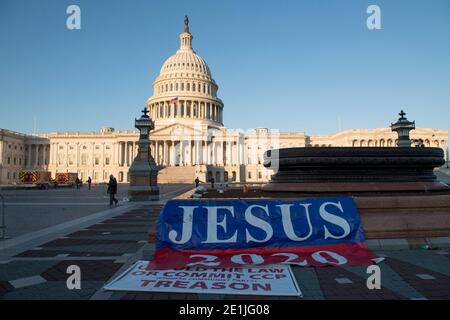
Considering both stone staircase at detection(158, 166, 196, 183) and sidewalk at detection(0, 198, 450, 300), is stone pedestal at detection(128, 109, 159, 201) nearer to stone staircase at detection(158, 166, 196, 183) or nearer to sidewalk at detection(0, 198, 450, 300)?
sidewalk at detection(0, 198, 450, 300)

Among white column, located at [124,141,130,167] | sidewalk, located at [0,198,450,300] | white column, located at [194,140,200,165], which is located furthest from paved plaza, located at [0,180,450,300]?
white column, located at [124,141,130,167]

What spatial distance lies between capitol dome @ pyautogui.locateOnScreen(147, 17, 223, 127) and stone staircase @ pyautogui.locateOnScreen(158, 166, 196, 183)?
2565cm

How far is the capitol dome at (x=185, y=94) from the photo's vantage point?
98.5 meters

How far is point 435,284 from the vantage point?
488 cm

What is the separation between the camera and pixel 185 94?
98.2 m

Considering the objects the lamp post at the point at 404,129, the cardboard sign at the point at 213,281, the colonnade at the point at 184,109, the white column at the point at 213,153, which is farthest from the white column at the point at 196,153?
the cardboard sign at the point at 213,281

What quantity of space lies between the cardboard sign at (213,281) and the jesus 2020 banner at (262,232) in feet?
1.75

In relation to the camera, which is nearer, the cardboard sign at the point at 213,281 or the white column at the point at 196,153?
the cardboard sign at the point at 213,281

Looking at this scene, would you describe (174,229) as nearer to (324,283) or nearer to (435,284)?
(324,283)

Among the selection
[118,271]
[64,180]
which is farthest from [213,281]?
[64,180]

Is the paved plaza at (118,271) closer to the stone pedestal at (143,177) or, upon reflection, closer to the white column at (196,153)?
the stone pedestal at (143,177)

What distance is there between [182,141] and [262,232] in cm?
8402

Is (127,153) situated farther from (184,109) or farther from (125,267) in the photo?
(125,267)
